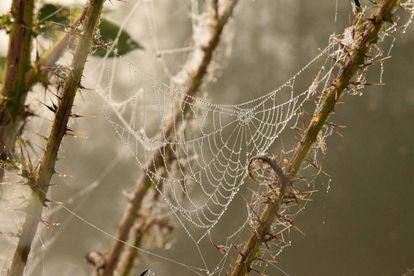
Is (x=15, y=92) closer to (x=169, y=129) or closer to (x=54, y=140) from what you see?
(x=54, y=140)

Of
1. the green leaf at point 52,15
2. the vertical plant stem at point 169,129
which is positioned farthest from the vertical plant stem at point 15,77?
the vertical plant stem at point 169,129

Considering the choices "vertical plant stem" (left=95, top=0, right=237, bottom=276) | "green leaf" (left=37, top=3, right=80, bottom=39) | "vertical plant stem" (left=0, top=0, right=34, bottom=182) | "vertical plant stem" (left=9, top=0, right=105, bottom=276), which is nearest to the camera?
"vertical plant stem" (left=9, top=0, right=105, bottom=276)

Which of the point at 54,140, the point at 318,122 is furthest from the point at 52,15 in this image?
the point at 318,122

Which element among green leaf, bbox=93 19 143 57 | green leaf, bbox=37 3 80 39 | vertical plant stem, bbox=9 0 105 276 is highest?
green leaf, bbox=93 19 143 57

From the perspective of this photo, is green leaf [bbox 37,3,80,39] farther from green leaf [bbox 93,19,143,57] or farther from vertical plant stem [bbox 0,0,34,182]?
vertical plant stem [bbox 0,0,34,182]

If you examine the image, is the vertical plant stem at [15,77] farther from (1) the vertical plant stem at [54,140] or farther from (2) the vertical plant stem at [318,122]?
(2) the vertical plant stem at [318,122]

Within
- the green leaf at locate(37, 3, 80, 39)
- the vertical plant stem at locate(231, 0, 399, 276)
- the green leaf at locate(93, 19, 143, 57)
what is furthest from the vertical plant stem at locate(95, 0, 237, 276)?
the vertical plant stem at locate(231, 0, 399, 276)

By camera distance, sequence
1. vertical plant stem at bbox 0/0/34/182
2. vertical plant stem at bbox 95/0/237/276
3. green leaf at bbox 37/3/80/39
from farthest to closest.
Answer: vertical plant stem at bbox 95/0/237/276 → green leaf at bbox 37/3/80/39 → vertical plant stem at bbox 0/0/34/182
